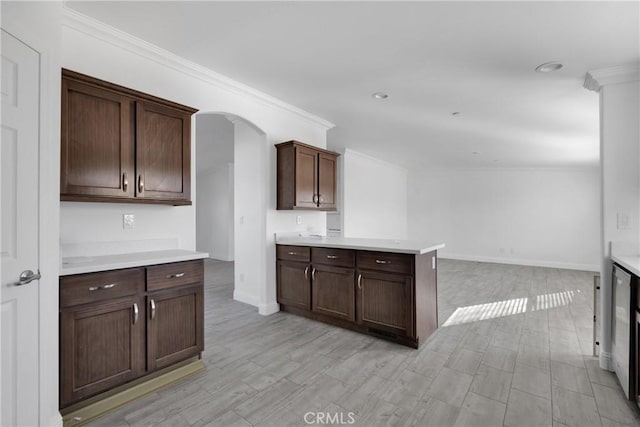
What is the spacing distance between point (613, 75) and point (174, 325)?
4023 mm

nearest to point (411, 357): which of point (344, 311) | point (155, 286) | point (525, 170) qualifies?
point (344, 311)

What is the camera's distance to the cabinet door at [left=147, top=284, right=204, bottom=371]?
2.19 m

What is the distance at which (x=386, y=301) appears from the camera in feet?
9.91

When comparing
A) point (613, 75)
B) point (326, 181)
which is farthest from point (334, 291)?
point (613, 75)

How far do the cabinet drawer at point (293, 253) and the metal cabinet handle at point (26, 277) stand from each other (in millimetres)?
2411

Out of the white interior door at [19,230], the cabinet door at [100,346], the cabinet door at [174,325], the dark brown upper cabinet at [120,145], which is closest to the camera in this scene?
the white interior door at [19,230]

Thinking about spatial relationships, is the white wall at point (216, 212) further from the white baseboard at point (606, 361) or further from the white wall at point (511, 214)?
the white baseboard at point (606, 361)

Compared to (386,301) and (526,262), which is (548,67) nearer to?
(386,301)

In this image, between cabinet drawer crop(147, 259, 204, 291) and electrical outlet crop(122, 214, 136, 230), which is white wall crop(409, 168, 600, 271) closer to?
cabinet drawer crop(147, 259, 204, 291)

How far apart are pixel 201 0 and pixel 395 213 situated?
7.52 meters

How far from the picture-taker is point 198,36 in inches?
95.1

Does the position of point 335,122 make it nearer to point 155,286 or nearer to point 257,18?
point 257,18

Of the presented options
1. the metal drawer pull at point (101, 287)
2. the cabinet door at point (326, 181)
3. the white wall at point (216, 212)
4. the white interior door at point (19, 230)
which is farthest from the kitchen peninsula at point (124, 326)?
the white wall at point (216, 212)

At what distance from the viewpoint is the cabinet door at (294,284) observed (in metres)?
3.62
